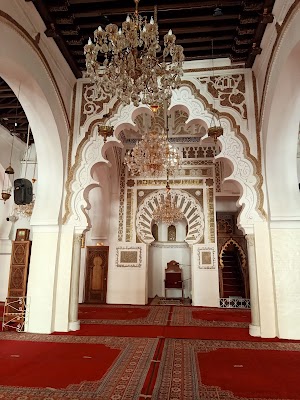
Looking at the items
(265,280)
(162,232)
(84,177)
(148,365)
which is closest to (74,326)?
(148,365)

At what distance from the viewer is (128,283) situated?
7.17 meters

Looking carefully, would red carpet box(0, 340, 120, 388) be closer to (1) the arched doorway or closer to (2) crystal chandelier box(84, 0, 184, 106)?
(1) the arched doorway

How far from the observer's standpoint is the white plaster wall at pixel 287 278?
3580mm

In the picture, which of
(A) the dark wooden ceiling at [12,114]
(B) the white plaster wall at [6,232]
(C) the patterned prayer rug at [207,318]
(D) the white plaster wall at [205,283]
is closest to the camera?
(C) the patterned prayer rug at [207,318]

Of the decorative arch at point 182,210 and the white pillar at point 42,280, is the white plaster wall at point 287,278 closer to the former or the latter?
the white pillar at point 42,280

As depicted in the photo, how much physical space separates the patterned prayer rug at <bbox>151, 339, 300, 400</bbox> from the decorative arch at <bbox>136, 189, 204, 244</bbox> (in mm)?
3941

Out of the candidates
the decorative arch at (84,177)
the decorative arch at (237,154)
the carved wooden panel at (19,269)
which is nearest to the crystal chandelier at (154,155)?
the decorative arch at (237,154)

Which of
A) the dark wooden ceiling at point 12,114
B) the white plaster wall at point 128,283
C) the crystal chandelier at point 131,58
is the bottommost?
the white plaster wall at point 128,283

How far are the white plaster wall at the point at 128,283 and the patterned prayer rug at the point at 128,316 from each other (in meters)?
0.55

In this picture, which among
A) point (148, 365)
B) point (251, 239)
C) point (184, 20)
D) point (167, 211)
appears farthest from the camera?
point (167, 211)

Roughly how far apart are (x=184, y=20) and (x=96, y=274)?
5941 mm

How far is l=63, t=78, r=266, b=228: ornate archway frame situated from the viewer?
394 cm

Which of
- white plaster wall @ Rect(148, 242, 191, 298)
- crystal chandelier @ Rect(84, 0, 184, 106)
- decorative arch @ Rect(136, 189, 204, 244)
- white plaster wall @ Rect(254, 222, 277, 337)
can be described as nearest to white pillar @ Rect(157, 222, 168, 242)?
white plaster wall @ Rect(148, 242, 191, 298)

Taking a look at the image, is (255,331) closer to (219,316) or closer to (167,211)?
(219,316)
